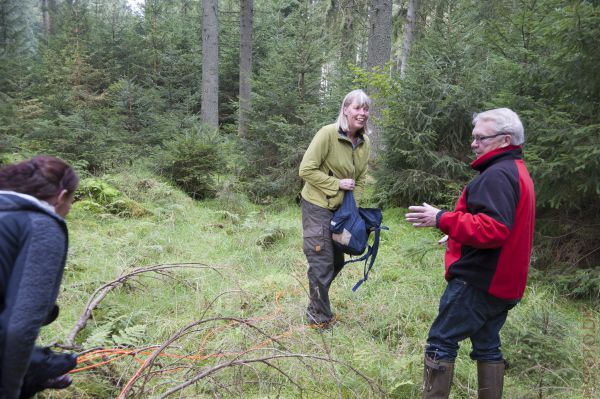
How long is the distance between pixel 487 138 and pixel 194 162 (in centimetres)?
787

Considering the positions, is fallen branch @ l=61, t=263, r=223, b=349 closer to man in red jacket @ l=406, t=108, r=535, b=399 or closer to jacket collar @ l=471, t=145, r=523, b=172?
man in red jacket @ l=406, t=108, r=535, b=399

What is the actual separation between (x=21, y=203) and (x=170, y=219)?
5.92 metres

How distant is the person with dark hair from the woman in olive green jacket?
2508 mm

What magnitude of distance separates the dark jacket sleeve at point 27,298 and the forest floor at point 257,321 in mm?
Result: 968

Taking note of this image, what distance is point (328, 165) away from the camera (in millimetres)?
3971

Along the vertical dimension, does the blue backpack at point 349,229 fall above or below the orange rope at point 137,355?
above

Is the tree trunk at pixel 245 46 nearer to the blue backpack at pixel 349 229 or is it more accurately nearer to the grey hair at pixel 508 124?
the blue backpack at pixel 349 229

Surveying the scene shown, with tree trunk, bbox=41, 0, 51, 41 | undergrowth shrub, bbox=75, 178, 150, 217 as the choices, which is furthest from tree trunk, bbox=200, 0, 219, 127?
tree trunk, bbox=41, 0, 51, 41

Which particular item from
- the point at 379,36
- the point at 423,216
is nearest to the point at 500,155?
the point at 423,216

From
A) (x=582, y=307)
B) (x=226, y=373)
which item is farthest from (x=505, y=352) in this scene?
(x=226, y=373)

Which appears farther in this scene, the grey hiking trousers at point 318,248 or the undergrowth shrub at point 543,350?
the grey hiking trousers at point 318,248

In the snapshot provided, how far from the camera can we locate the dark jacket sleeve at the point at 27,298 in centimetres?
149

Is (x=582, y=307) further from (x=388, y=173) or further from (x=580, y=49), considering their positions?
(x=388, y=173)

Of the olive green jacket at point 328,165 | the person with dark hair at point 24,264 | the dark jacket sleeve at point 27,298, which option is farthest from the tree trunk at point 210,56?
the dark jacket sleeve at point 27,298
